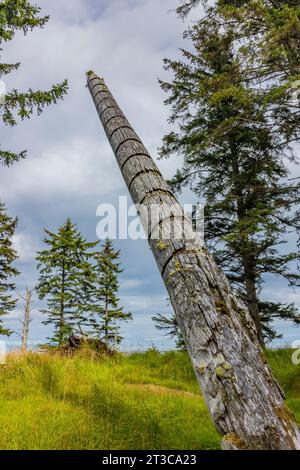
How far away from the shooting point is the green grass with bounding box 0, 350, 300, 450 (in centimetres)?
359

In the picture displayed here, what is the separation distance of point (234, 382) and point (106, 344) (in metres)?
8.83

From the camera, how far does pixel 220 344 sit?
2.14m

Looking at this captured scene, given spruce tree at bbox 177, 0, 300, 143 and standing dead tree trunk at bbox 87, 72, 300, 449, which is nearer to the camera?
standing dead tree trunk at bbox 87, 72, 300, 449

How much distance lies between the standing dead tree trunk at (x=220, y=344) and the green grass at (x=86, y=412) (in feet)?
6.69

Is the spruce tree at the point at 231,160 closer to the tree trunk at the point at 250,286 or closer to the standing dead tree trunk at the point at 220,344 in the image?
the tree trunk at the point at 250,286

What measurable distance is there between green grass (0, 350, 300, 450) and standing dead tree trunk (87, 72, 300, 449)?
6.69 ft

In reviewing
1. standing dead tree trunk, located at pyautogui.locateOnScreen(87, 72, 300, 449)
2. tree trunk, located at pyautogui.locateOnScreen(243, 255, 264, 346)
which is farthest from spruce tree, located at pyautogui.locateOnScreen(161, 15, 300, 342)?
standing dead tree trunk, located at pyautogui.locateOnScreen(87, 72, 300, 449)

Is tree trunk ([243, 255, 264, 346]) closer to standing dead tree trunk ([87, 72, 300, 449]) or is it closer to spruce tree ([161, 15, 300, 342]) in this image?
spruce tree ([161, 15, 300, 342])

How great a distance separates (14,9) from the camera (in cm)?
1201

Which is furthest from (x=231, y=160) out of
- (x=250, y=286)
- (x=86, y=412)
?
(x=86, y=412)

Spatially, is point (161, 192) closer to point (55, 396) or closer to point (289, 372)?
point (55, 396)

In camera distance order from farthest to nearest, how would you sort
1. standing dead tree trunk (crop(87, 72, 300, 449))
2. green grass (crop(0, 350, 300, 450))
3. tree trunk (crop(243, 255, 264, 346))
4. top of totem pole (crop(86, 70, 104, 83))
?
tree trunk (crop(243, 255, 264, 346)), top of totem pole (crop(86, 70, 104, 83)), green grass (crop(0, 350, 300, 450)), standing dead tree trunk (crop(87, 72, 300, 449))
